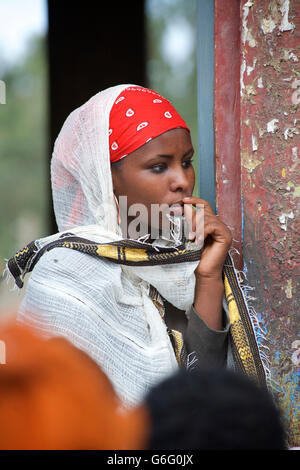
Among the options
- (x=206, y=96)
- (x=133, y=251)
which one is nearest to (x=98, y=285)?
(x=133, y=251)

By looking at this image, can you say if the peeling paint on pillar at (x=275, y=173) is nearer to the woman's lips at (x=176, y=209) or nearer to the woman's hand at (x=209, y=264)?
→ the woman's hand at (x=209, y=264)

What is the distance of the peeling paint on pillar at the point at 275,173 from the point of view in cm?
187

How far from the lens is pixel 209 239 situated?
1961 mm

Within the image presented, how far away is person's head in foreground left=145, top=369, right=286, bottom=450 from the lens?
0.46 m

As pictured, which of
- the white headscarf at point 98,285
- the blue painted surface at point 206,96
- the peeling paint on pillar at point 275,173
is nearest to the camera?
the white headscarf at point 98,285

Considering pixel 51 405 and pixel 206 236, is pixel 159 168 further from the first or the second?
pixel 51 405

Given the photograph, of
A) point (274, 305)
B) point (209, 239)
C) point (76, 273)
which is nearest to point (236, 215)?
point (209, 239)

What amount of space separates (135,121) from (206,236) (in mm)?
502

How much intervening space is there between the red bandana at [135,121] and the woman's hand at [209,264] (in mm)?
283

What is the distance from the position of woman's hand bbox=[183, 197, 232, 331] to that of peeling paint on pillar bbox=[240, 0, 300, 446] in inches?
6.7

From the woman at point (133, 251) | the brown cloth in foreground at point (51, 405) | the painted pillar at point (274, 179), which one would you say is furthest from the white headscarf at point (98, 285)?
the brown cloth in foreground at point (51, 405)

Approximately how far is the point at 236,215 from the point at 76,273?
0.77 metres

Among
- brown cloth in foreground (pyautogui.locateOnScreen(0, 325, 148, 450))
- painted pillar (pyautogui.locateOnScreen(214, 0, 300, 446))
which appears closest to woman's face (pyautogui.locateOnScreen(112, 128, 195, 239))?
painted pillar (pyautogui.locateOnScreen(214, 0, 300, 446))

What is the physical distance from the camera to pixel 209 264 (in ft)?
6.28
